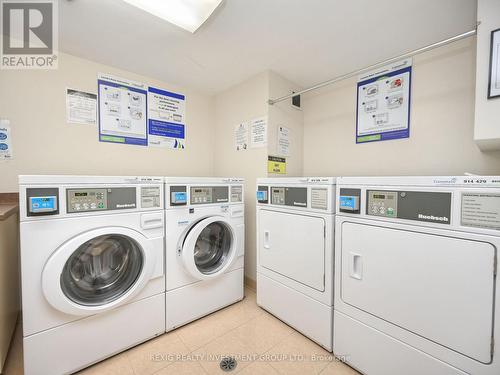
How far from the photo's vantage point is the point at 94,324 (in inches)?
50.2

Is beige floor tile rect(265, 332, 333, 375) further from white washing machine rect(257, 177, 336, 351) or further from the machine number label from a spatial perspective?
the machine number label

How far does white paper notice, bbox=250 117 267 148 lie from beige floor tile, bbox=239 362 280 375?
5.59 ft

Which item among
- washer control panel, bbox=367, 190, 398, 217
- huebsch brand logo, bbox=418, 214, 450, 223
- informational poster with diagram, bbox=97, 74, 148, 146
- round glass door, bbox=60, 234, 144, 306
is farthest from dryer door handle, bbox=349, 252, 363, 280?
informational poster with diagram, bbox=97, 74, 148, 146

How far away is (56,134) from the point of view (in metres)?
1.76

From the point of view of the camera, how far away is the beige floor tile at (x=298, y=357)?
1.31 m

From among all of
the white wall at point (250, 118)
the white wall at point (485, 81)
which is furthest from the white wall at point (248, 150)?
the white wall at point (485, 81)

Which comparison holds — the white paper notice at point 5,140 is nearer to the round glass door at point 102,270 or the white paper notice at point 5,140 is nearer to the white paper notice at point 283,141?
the round glass door at point 102,270

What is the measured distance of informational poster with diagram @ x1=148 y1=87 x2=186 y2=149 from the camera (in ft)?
7.27

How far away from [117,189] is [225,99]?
1.72 m

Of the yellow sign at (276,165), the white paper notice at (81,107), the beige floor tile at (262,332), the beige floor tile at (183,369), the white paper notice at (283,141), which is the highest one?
the white paper notice at (81,107)

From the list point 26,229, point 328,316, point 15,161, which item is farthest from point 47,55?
point 328,316

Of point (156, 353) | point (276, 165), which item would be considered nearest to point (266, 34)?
point (276, 165)

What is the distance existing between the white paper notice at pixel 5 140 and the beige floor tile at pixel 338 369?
8.70 ft

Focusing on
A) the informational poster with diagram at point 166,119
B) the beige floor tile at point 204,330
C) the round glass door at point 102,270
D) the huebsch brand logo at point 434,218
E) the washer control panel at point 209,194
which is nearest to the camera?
the huebsch brand logo at point 434,218
